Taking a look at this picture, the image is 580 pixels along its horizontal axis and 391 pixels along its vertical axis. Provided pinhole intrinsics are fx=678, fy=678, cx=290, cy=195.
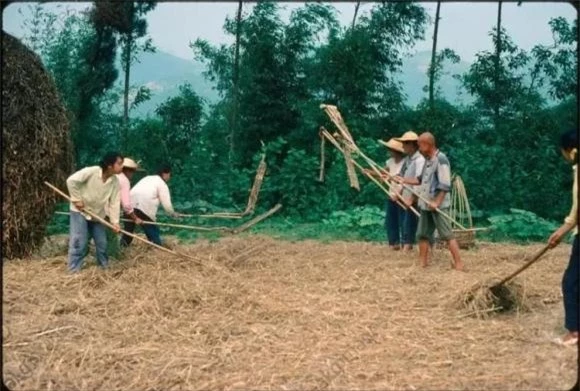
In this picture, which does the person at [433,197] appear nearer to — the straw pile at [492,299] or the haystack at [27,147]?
the straw pile at [492,299]

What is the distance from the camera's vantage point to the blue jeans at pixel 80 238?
259 inches

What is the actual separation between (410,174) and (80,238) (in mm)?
3941

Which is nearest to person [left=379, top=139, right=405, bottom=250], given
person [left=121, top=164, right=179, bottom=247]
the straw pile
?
person [left=121, top=164, right=179, bottom=247]

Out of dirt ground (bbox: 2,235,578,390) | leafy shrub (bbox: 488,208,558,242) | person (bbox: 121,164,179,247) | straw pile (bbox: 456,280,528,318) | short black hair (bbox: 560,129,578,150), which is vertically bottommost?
dirt ground (bbox: 2,235,578,390)

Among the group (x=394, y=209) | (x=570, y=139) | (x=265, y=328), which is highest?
(x=570, y=139)

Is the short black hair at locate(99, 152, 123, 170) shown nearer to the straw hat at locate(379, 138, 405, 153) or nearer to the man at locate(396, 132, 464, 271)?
the man at locate(396, 132, 464, 271)

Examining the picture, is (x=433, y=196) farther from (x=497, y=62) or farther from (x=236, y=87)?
(x=236, y=87)

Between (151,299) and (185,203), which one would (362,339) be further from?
(185,203)

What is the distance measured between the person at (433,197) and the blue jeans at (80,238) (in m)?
3.29

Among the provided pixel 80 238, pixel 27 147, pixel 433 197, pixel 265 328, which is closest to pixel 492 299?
pixel 265 328

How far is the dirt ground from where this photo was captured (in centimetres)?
411

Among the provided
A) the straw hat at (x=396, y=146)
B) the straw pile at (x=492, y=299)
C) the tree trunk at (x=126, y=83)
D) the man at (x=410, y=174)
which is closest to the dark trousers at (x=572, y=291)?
the straw pile at (x=492, y=299)

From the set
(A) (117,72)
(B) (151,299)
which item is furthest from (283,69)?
(B) (151,299)

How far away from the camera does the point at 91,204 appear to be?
660cm
